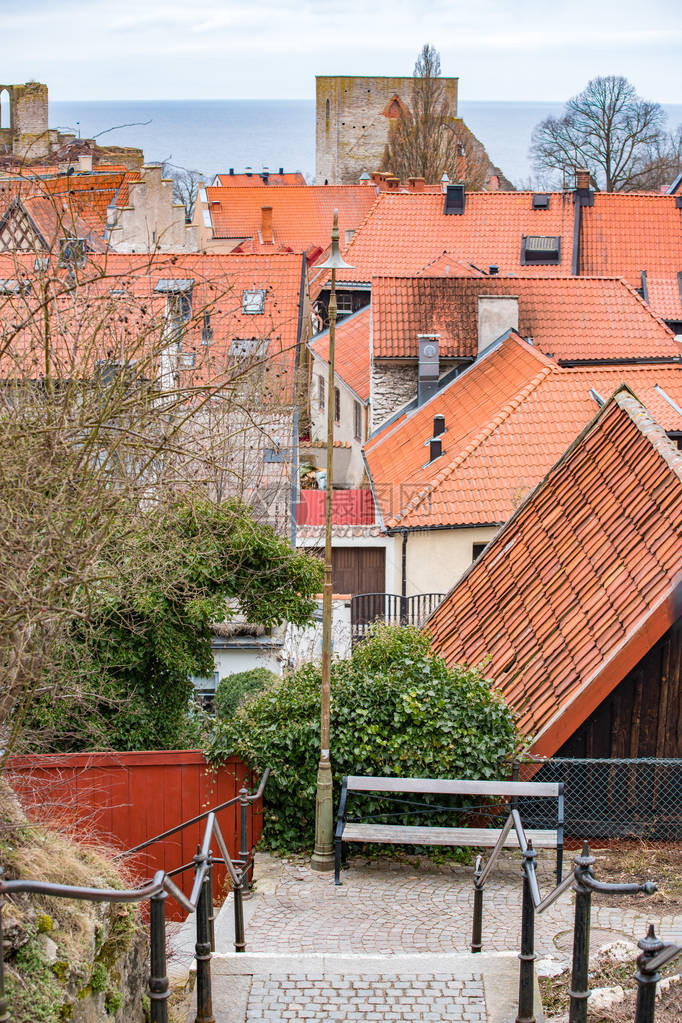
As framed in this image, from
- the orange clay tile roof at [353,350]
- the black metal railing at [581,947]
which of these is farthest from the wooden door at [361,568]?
the black metal railing at [581,947]

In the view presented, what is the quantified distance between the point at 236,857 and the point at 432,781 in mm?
2185

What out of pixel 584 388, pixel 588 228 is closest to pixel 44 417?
pixel 584 388

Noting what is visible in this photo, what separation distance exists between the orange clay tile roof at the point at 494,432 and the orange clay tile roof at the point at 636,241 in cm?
1507

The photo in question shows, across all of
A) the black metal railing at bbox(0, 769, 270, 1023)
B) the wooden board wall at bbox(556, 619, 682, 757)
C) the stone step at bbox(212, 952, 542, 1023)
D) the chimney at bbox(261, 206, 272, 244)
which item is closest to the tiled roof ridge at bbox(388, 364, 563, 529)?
the wooden board wall at bbox(556, 619, 682, 757)

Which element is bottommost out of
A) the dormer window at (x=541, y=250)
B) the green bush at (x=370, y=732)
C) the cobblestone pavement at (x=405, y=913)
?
the cobblestone pavement at (x=405, y=913)

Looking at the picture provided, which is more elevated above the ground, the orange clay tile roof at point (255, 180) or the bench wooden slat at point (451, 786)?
the orange clay tile roof at point (255, 180)

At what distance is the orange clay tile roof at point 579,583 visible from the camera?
10.5 metres

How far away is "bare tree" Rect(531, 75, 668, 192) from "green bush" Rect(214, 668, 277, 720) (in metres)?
51.4

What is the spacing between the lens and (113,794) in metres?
11.3

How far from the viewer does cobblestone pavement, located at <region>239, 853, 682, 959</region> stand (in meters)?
8.30

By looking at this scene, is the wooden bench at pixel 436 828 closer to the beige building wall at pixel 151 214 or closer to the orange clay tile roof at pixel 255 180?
the beige building wall at pixel 151 214

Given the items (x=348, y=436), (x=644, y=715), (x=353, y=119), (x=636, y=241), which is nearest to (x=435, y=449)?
(x=348, y=436)

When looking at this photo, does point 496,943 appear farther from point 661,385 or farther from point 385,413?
point 385,413

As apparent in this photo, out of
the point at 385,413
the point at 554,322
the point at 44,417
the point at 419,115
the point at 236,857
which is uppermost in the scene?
the point at 419,115
